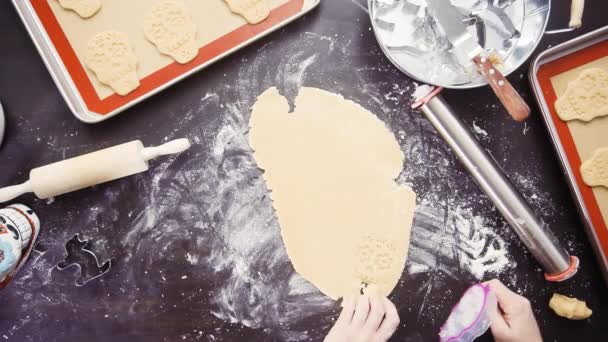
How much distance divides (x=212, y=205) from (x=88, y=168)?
26cm

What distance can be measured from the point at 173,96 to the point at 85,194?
28cm

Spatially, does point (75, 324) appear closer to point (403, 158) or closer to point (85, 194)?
point (85, 194)

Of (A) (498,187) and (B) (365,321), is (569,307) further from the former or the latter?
(B) (365,321)

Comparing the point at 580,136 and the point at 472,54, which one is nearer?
the point at 472,54

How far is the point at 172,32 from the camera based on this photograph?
1011mm

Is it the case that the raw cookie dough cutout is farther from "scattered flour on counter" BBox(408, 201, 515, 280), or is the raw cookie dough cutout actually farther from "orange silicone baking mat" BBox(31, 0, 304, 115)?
A: "orange silicone baking mat" BBox(31, 0, 304, 115)

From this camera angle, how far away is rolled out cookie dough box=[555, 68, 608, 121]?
3.35 ft

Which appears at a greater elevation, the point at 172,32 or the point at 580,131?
the point at 172,32

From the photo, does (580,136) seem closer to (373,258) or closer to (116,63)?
(373,258)

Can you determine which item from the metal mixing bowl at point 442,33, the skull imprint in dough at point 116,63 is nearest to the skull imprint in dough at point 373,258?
the metal mixing bowl at point 442,33

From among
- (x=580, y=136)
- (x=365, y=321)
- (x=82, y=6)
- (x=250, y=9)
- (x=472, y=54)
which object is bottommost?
(x=365, y=321)

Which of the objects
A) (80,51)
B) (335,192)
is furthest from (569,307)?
(80,51)

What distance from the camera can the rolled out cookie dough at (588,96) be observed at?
3.35ft

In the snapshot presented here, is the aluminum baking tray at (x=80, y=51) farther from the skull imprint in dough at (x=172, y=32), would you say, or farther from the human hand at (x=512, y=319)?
the human hand at (x=512, y=319)
